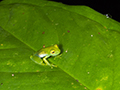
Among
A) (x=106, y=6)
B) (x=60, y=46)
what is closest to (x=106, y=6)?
(x=106, y=6)

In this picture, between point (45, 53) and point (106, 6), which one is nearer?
point (45, 53)

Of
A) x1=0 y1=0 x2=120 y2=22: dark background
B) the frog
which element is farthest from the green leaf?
x1=0 y1=0 x2=120 y2=22: dark background

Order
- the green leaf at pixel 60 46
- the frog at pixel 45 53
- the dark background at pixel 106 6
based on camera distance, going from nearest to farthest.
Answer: the green leaf at pixel 60 46
the frog at pixel 45 53
the dark background at pixel 106 6

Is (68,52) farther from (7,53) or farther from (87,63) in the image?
(7,53)

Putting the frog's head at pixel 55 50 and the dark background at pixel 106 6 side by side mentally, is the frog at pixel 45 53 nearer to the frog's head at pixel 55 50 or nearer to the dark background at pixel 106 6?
the frog's head at pixel 55 50

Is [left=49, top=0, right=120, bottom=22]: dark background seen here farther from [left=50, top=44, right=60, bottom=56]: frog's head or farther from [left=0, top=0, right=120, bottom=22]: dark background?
[left=50, top=44, right=60, bottom=56]: frog's head

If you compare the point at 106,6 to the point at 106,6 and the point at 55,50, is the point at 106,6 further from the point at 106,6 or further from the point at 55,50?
the point at 55,50

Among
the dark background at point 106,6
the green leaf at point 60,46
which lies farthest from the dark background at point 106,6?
the green leaf at point 60,46

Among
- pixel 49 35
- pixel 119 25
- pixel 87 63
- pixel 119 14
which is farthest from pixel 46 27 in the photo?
pixel 119 14
